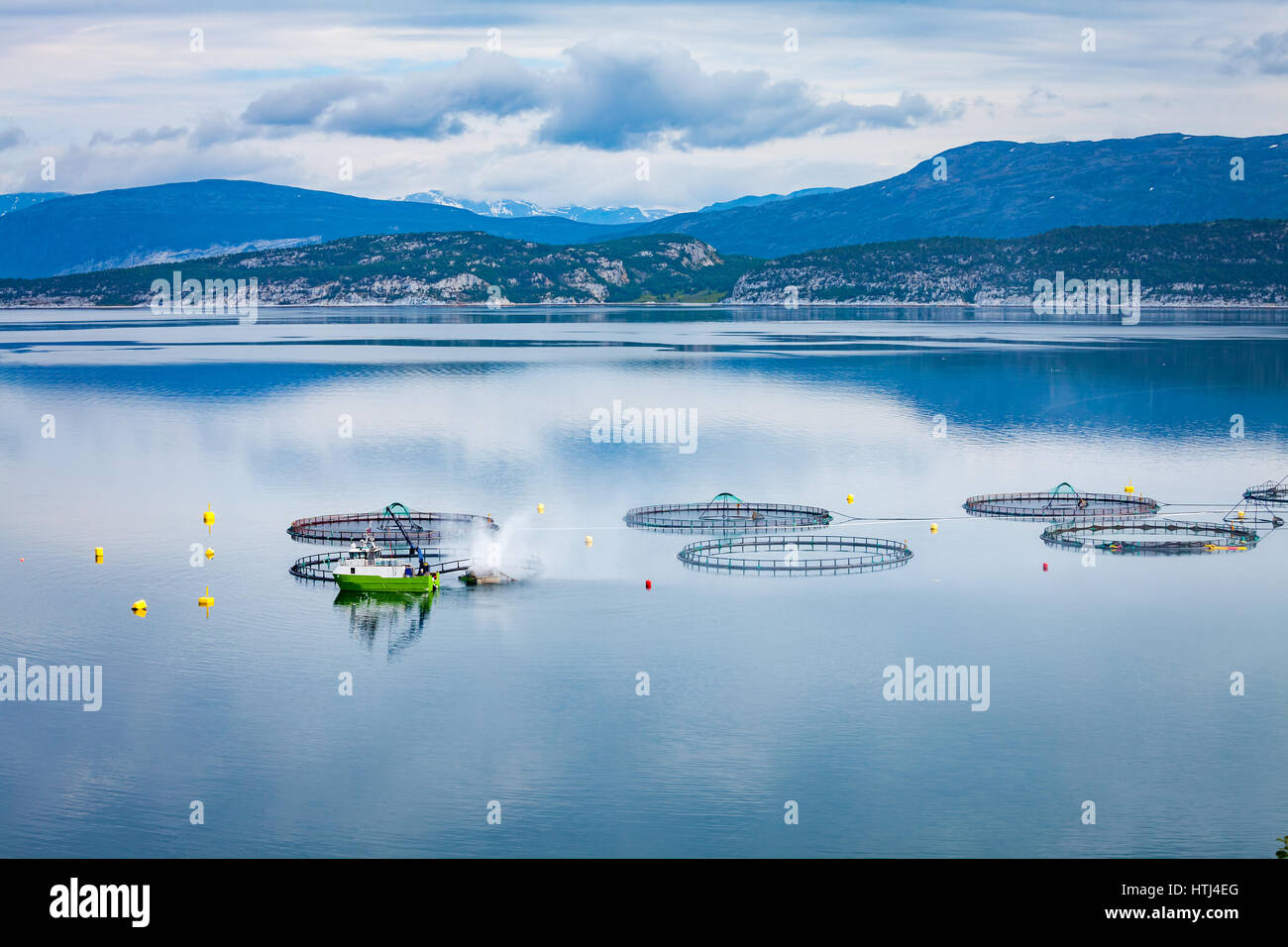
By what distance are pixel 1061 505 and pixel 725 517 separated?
31.7 meters

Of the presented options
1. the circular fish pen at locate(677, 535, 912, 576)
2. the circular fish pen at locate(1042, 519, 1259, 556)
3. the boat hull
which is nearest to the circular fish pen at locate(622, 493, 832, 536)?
the circular fish pen at locate(677, 535, 912, 576)

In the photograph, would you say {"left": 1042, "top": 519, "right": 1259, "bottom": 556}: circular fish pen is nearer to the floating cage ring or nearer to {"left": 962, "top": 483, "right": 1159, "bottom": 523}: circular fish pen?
{"left": 962, "top": 483, "right": 1159, "bottom": 523}: circular fish pen

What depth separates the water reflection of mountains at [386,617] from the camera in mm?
80938

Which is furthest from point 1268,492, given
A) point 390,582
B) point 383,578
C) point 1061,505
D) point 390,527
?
point 383,578

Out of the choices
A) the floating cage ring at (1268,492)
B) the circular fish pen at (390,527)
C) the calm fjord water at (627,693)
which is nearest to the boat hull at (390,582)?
the calm fjord water at (627,693)

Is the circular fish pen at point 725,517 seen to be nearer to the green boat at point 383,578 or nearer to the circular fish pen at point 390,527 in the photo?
the circular fish pen at point 390,527

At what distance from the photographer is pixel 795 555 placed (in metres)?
103

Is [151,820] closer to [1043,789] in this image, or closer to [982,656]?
[1043,789]
